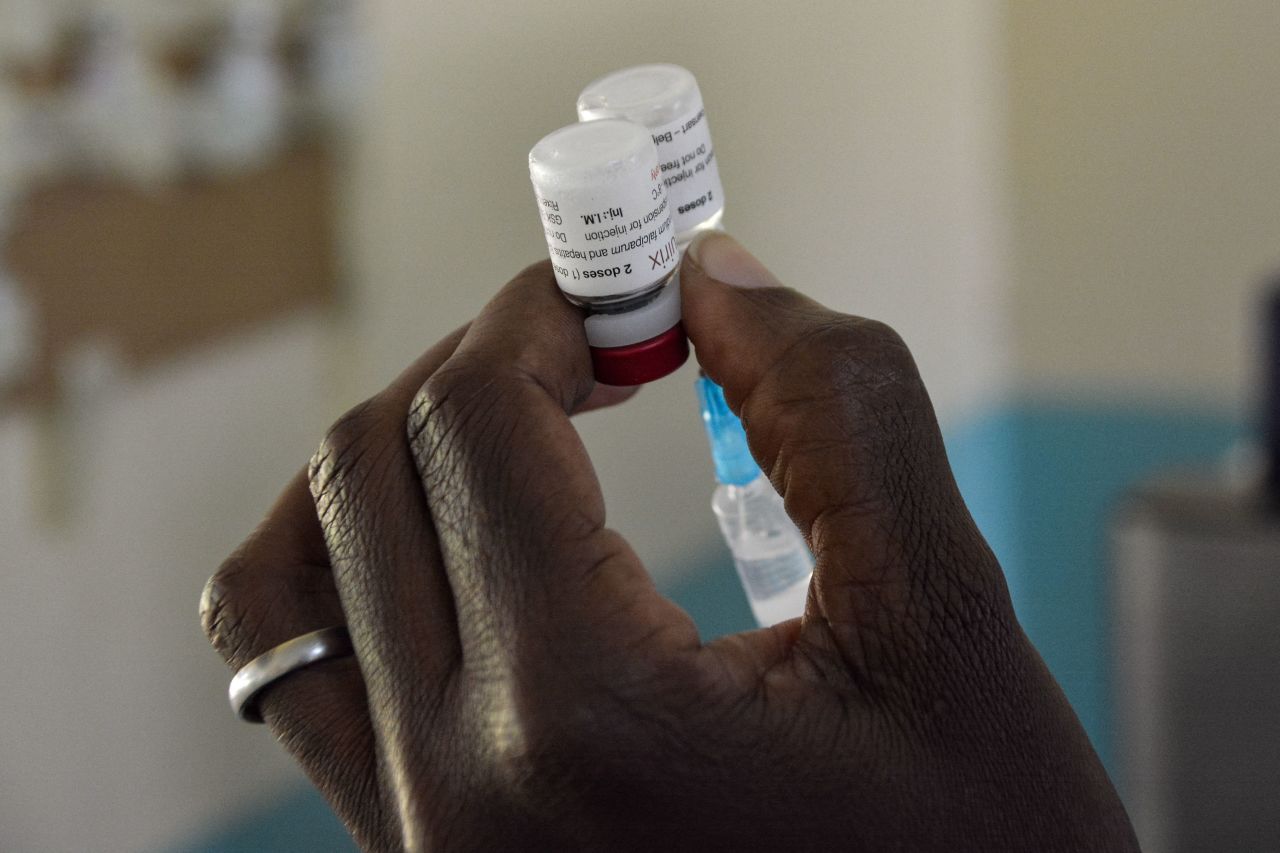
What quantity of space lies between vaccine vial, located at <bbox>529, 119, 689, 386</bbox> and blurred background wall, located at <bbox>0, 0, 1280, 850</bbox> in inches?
36.3

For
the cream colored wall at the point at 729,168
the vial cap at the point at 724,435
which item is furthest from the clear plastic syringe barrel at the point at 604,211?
the cream colored wall at the point at 729,168

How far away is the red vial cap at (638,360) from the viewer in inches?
22.0

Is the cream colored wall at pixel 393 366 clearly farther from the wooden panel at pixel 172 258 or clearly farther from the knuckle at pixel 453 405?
the knuckle at pixel 453 405

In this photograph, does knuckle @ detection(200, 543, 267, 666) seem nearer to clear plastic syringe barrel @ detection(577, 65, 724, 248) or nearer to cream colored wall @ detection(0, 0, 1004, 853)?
clear plastic syringe barrel @ detection(577, 65, 724, 248)

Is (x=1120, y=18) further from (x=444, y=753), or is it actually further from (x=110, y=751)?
(x=444, y=753)

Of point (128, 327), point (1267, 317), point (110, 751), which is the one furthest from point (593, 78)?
point (110, 751)

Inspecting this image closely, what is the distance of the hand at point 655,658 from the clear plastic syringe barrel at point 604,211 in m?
0.03

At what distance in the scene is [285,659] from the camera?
0.51m

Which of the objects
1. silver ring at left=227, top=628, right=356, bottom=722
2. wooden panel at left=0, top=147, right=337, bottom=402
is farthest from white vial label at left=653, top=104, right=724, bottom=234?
wooden panel at left=0, top=147, right=337, bottom=402

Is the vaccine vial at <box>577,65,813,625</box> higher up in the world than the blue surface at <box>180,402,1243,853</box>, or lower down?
higher up

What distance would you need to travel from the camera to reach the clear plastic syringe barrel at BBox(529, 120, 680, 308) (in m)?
0.51

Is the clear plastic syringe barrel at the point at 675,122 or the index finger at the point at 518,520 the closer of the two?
the index finger at the point at 518,520

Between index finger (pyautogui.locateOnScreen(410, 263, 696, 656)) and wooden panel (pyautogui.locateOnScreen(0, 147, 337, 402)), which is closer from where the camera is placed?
index finger (pyautogui.locateOnScreen(410, 263, 696, 656))

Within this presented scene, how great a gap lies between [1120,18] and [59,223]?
1800mm
